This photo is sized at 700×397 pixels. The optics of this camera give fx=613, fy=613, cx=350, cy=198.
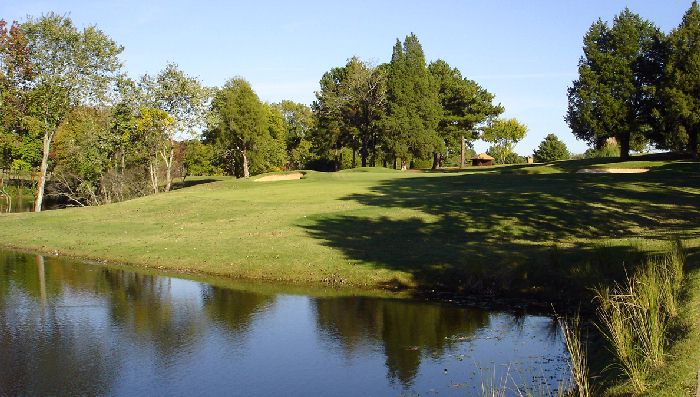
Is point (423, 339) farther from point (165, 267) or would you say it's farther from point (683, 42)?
point (683, 42)

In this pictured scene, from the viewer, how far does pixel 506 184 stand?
140ft

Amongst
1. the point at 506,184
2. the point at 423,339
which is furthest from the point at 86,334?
the point at 506,184

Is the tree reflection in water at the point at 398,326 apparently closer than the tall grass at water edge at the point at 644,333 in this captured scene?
No

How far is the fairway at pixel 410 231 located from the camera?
23562 millimetres

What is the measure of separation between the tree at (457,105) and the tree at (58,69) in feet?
153

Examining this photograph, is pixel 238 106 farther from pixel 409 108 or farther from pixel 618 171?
pixel 618 171

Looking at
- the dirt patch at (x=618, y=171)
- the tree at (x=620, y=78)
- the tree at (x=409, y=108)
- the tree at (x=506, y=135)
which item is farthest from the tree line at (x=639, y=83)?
the tree at (x=506, y=135)

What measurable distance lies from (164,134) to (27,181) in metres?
29.9

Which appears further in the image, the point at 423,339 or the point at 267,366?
the point at 423,339

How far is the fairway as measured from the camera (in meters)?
23.6

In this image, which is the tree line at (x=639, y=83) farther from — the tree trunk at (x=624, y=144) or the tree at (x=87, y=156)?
the tree at (x=87, y=156)

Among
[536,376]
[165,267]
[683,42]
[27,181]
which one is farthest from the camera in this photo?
[27,181]

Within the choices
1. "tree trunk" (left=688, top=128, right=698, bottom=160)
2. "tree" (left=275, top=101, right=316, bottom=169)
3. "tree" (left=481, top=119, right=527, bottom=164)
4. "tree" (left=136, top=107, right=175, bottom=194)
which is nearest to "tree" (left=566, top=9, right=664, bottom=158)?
"tree trunk" (left=688, top=128, right=698, bottom=160)

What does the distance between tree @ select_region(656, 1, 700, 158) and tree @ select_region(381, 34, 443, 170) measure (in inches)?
1078
